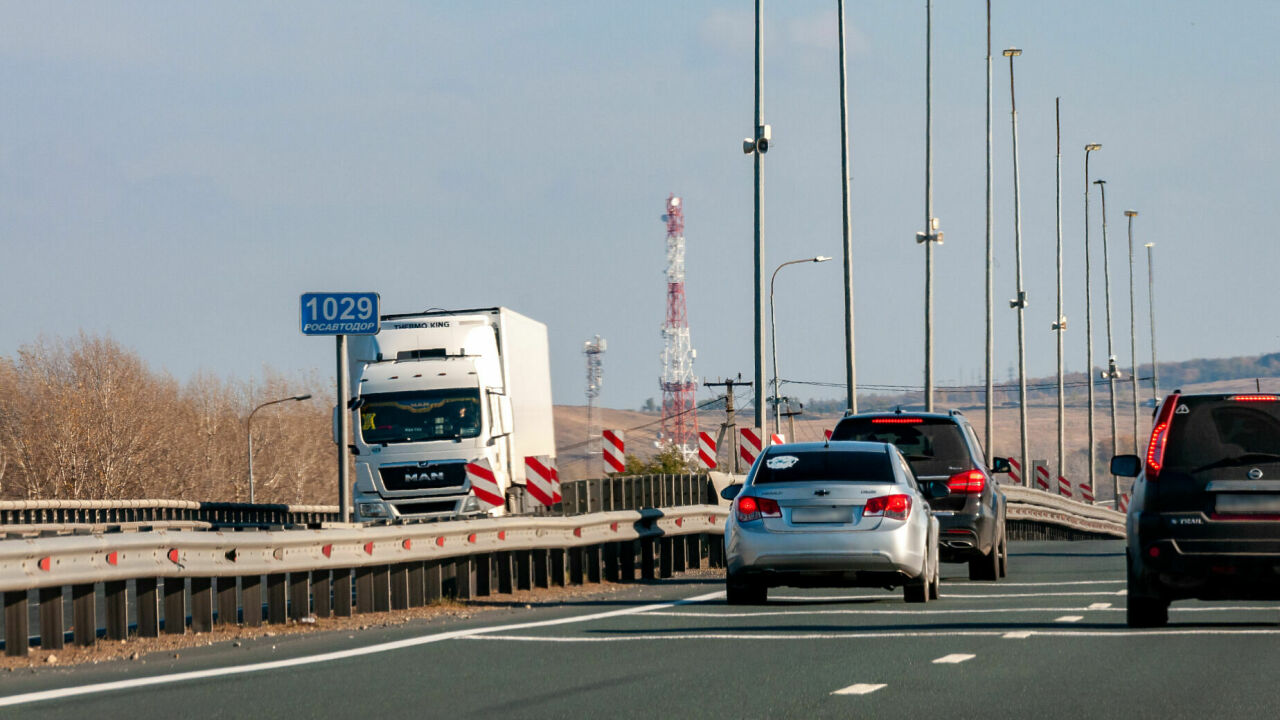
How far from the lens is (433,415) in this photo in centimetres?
3203

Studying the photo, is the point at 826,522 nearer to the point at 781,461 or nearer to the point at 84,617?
the point at 781,461

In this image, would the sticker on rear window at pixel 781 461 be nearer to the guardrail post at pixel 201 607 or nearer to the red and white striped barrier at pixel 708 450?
the guardrail post at pixel 201 607

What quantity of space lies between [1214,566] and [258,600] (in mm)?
7117

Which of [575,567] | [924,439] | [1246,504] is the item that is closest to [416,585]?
[575,567]

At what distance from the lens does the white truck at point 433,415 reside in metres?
31.9

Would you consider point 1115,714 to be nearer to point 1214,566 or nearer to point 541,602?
point 1214,566

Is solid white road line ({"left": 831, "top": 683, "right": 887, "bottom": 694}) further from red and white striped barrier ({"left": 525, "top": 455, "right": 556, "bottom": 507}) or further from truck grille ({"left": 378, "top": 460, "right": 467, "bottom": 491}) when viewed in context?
truck grille ({"left": 378, "top": 460, "right": 467, "bottom": 491})

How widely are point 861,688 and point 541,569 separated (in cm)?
969

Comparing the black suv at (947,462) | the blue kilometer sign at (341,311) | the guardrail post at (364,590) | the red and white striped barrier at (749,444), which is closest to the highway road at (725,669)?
the guardrail post at (364,590)

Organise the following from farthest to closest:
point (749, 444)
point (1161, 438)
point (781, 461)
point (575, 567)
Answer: point (749, 444) → point (575, 567) → point (781, 461) → point (1161, 438)

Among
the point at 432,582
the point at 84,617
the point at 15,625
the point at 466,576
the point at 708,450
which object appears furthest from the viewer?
the point at 708,450

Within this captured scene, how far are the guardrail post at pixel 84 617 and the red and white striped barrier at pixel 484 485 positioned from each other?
1858cm

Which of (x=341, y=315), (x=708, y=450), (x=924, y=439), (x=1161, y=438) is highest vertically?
(x=341, y=315)

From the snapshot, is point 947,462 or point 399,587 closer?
point 399,587
